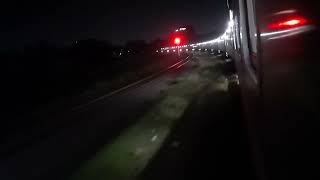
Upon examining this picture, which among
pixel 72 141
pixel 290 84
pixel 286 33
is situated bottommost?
pixel 72 141

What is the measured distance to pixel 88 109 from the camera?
19.7m

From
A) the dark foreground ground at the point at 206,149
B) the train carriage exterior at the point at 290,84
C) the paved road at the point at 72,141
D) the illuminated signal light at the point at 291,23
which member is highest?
the illuminated signal light at the point at 291,23

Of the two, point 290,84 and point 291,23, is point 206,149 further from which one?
point 291,23

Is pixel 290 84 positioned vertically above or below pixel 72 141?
above

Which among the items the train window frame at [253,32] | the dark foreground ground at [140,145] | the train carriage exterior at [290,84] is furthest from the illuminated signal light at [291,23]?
the dark foreground ground at [140,145]

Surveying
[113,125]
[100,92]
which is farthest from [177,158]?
[100,92]

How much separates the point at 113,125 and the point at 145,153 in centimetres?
473

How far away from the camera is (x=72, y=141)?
13.2m

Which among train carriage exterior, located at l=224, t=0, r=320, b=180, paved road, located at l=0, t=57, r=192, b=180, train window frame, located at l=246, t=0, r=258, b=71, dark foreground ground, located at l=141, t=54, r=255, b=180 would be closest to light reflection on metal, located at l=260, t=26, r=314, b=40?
train carriage exterior, located at l=224, t=0, r=320, b=180

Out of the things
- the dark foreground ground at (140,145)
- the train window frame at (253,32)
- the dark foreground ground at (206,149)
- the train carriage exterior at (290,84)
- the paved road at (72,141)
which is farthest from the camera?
the paved road at (72,141)

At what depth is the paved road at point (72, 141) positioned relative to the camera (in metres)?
10.4

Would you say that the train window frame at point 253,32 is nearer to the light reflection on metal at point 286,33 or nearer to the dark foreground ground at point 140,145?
the light reflection on metal at point 286,33

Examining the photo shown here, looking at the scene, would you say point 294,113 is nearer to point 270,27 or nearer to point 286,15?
point 286,15

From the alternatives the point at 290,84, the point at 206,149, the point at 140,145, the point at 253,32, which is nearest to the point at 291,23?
the point at 290,84
